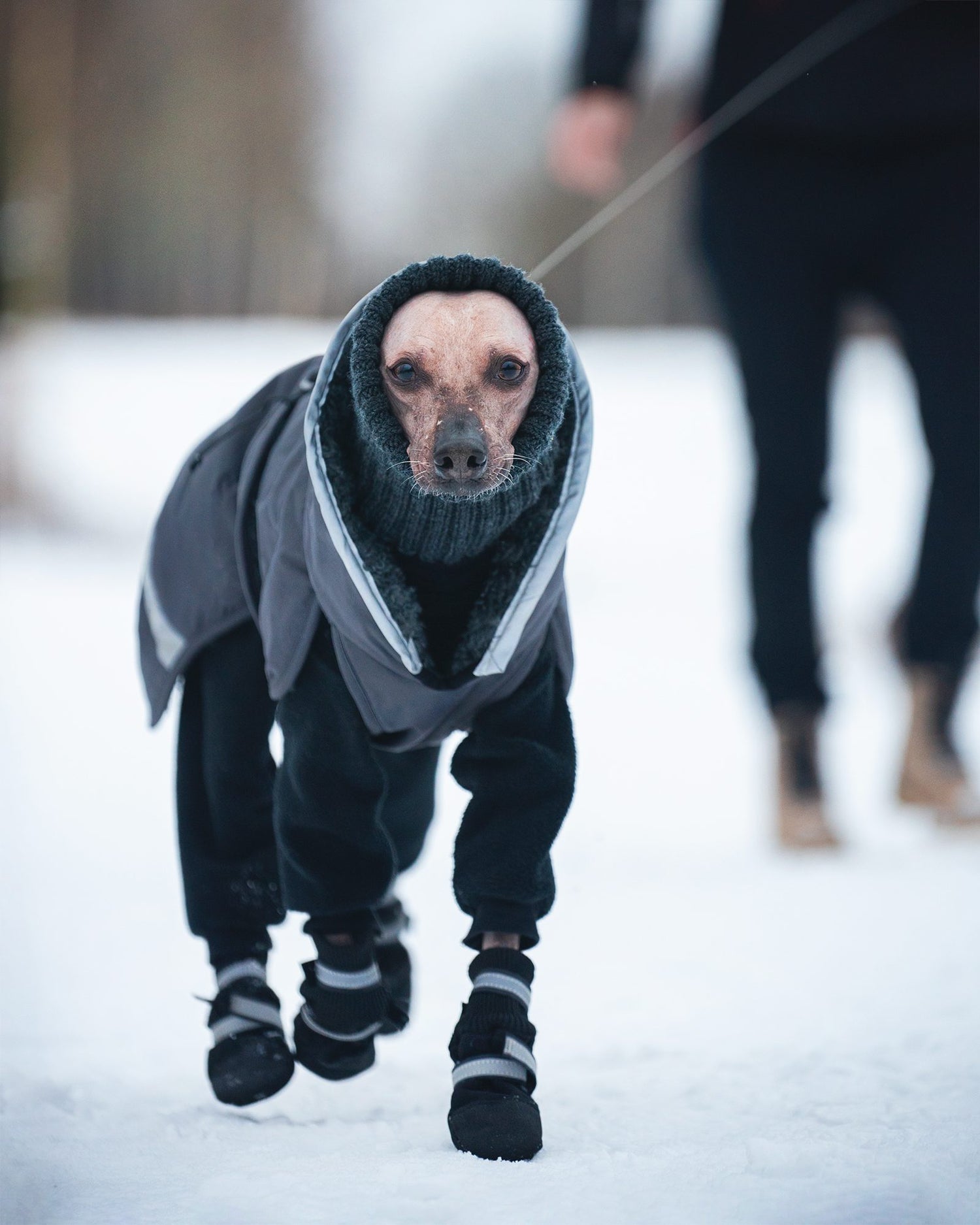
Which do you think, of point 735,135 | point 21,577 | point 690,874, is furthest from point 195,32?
point 690,874

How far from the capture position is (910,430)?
12.8 feet

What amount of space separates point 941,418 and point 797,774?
1.56ft

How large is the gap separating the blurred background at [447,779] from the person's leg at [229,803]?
135 mm

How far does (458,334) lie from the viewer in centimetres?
88

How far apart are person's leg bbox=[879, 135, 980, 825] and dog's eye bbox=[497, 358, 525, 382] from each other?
0.98 metres

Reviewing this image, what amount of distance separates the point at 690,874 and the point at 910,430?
253cm

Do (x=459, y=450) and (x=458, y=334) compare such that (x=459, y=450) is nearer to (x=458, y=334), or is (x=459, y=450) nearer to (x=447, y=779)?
(x=458, y=334)

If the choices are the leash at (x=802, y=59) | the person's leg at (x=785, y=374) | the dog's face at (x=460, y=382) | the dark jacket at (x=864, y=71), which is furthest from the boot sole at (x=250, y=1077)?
the dark jacket at (x=864, y=71)

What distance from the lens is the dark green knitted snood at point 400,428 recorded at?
90 cm

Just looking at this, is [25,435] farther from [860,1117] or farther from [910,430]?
[860,1117]

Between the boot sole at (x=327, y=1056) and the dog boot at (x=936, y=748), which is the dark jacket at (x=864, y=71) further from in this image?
the boot sole at (x=327, y=1056)

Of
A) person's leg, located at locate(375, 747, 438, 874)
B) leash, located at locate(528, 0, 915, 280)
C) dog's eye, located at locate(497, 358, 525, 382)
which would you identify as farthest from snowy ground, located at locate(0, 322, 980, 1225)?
leash, located at locate(528, 0, 915, 280)

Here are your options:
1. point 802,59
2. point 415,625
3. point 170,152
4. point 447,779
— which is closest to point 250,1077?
point 415,625

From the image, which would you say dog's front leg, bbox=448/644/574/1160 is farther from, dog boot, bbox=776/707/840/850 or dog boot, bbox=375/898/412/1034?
dog boot, bbox=776/707/840/850
